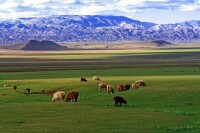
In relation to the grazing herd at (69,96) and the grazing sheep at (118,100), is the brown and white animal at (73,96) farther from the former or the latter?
the grazing sheep at (118,100)

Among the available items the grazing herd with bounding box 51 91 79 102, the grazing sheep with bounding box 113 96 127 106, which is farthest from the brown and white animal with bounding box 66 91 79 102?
the grazing sheep with bounding box 113 96 127 106

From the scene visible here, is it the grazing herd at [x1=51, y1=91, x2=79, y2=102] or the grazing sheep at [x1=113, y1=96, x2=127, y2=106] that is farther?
the grazing herd at [x1=51, y1=91, x2=79, y2=102]

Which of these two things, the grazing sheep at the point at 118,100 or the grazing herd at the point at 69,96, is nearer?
the grazing sheep at the point at 118,100

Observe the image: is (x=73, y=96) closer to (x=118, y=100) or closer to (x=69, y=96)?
(x=69, y=96)

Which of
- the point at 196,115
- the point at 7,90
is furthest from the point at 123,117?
the point at 7,90

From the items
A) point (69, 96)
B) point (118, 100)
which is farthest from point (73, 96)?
point (118, 100)

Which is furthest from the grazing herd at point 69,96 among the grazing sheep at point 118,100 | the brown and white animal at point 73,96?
the grazing sheep at point 118,100

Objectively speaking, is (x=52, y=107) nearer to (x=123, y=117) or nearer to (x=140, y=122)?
(x=123, y=117)

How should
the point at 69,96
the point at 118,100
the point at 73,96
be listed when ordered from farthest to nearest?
the point at 69,96 → the point at 73,96 → the point at 118,100

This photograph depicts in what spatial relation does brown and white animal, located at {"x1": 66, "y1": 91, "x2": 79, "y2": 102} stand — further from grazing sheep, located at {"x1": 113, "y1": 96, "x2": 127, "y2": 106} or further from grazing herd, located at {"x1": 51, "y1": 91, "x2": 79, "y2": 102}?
grazing sheep, located at {"x1": 113, "y1": 96, "x2": 127, "y2": 106}

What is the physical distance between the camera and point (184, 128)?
24.3 metres

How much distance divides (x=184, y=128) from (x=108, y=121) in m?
4.68

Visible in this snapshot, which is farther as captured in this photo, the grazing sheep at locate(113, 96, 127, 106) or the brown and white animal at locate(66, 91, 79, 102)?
the brown and white animal at locate(66, 91, 79, 102)

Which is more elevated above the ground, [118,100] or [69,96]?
[69,96]
